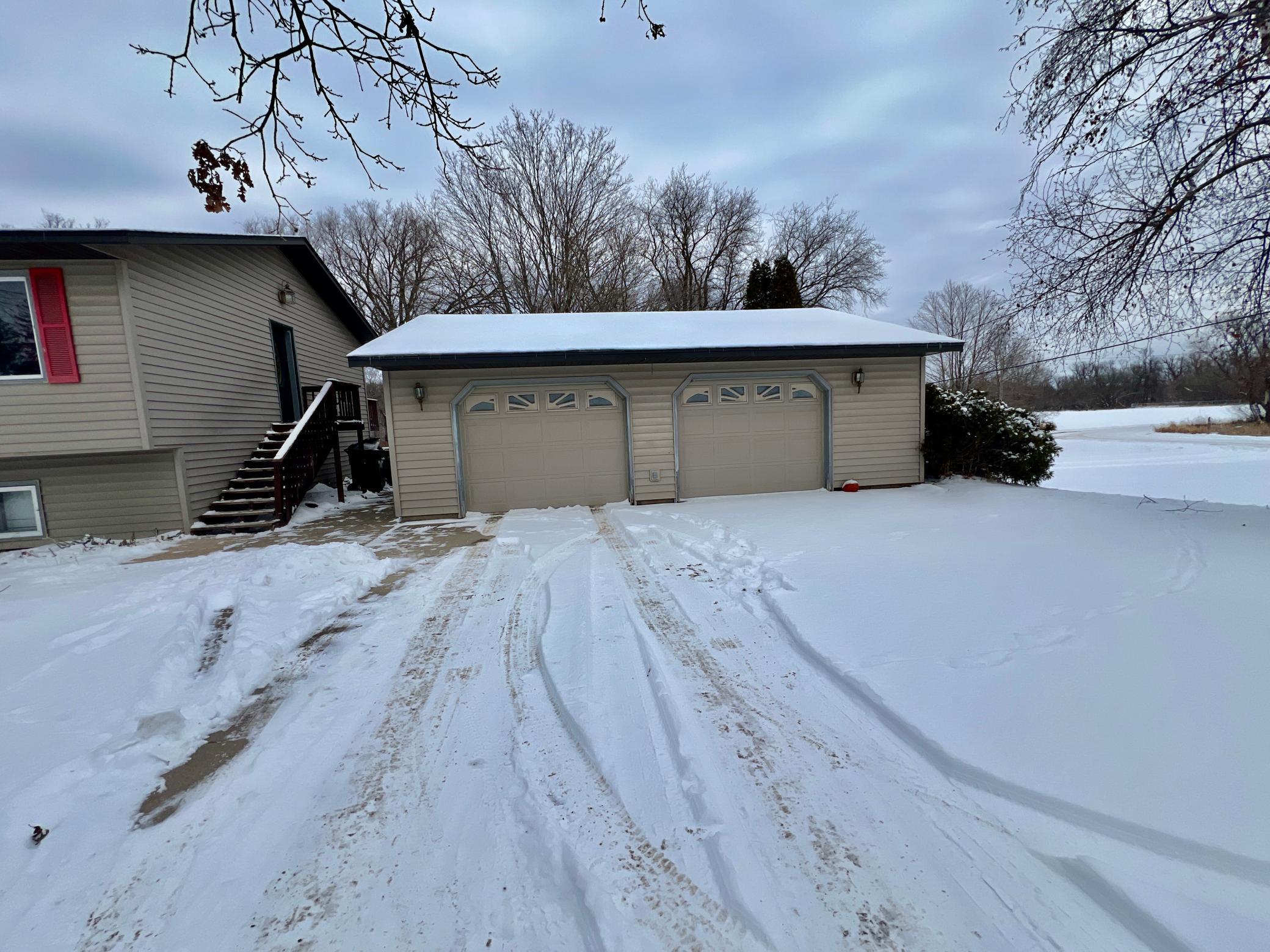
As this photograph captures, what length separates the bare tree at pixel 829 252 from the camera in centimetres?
2467

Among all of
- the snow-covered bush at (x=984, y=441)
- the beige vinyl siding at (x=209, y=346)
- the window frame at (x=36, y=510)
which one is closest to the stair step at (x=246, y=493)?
the beige vinyl siding at (x=209, y=346)

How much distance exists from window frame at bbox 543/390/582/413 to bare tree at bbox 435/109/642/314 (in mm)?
12851

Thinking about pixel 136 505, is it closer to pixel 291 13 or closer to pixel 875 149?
pixel 291 13

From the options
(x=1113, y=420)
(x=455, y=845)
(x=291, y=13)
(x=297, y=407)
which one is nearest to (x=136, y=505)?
(x=297, y=407)

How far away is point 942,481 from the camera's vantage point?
962cm

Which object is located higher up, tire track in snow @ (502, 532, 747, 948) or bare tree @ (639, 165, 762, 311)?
bare tree @ (639, 165, 762, 311)

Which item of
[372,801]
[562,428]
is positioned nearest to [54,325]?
[562,428]

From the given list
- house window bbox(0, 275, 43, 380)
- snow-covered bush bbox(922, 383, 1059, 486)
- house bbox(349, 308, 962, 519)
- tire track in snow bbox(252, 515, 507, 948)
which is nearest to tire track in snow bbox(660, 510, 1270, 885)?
tire track in snow bbox(252, 515, 507, 948)

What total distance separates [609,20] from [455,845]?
3.48 m

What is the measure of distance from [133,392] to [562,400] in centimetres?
576

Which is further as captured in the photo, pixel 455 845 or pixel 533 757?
pixel 533 757

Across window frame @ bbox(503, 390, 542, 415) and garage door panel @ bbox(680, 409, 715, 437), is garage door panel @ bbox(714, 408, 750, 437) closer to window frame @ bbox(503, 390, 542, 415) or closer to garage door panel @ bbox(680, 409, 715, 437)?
garage door panel @ bbox(680, 409, 715, 437)

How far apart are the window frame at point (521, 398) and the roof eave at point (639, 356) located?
1.42 ft

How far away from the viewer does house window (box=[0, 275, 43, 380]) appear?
697cm
